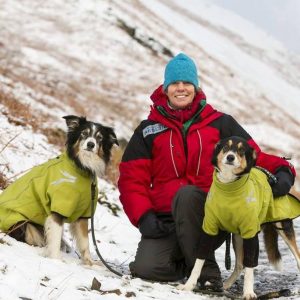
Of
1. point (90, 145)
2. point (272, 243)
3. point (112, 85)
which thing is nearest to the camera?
point (272, 243)

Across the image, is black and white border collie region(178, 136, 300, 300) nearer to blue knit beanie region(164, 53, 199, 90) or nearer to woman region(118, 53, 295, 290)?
woman region(118, 53, 295, 290)

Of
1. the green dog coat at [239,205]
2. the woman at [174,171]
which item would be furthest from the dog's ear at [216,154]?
the woman at [174,171]

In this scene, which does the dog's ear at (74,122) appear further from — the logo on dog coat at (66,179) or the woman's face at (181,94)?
the woman's face at (181,94)

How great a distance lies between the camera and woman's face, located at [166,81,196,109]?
508 centimetres

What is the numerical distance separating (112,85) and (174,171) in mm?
19906

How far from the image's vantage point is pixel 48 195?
4840 mm

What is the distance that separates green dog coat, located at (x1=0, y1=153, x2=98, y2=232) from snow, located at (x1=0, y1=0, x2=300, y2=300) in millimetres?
238

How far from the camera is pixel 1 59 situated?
21.2 meters

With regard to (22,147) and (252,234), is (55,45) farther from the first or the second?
(252,234)

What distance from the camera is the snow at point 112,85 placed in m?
4.13

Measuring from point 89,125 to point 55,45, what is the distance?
22186 millimetres

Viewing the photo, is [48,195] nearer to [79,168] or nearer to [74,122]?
[79,168]

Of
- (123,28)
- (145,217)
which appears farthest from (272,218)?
(123,28)

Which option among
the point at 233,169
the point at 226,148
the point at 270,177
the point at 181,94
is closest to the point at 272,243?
the point at 270,177
